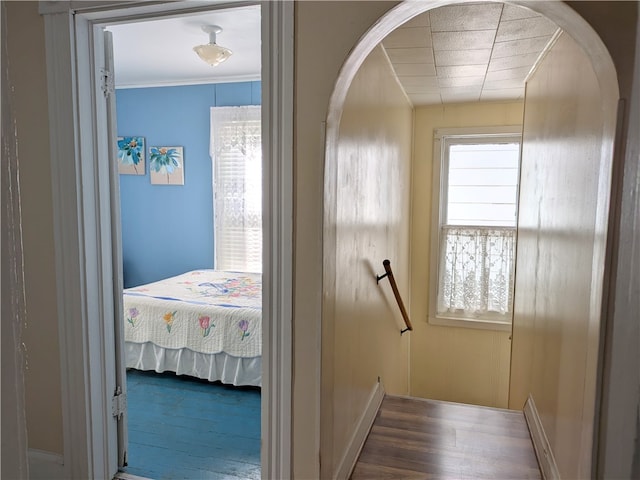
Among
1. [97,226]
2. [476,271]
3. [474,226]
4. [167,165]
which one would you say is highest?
[167,165]

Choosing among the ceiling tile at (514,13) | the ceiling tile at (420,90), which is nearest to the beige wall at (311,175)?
the ceiling tile at (514,13)

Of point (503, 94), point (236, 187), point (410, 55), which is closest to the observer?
point (410, 55)

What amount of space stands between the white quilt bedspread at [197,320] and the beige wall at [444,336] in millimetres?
1725

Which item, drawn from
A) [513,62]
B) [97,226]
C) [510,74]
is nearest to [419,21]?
[513,62]

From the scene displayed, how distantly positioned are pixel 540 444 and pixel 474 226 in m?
2.38

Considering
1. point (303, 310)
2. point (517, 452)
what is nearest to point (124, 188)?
point (303, 310)

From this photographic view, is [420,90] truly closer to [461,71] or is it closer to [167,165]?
[461,71]

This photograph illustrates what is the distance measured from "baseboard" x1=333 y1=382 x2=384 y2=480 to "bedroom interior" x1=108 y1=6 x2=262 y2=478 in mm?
538

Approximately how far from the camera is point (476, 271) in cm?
430

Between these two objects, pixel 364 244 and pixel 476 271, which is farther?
pixel 476 271

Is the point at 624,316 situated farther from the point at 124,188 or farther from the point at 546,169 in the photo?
the point at 124,188

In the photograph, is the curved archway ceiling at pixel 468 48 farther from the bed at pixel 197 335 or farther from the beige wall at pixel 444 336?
the bed at pixel 197 335

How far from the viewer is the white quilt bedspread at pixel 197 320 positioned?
3.34 meters

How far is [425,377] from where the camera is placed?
4.56 metres
